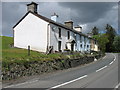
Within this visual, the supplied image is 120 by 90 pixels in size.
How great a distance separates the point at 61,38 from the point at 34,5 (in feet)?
28.4

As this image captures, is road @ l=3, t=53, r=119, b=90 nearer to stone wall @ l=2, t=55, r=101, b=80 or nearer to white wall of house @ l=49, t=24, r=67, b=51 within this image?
stone wall @ l=2, t=55, r=101, b=80

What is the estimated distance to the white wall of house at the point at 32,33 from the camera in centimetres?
2780

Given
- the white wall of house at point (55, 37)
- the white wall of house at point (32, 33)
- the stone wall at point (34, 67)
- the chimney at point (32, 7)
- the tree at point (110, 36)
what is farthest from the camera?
the tree at point (110, 36)

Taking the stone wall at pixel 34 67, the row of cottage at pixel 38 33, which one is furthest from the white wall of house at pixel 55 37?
the stone wall at pixel 34 67

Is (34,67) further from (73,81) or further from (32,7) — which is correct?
(32,7)

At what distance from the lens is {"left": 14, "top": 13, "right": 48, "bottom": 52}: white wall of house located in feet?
91.2

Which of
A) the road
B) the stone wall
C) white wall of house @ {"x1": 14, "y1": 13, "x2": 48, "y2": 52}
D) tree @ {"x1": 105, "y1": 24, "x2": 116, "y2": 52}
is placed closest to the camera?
the road

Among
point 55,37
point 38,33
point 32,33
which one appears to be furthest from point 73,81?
point 32,33

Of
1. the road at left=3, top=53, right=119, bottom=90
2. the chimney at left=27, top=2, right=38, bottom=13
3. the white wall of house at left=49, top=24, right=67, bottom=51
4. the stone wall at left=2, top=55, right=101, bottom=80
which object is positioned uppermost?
the chimney at left=27, top=2, right=38, bottom=13

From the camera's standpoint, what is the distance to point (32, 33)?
94.8 ft

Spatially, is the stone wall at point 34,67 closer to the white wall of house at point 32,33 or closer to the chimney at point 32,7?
the white wall of house at point 32,33

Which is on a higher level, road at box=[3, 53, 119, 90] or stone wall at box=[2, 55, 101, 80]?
stone wall at box=[2, 55, 101, 80]

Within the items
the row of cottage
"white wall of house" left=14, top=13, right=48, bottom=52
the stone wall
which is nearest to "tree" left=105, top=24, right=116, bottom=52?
Result: the row of cottage

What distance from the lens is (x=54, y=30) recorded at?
1149 inches
